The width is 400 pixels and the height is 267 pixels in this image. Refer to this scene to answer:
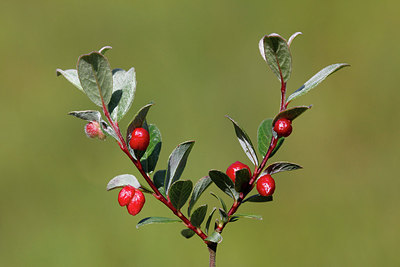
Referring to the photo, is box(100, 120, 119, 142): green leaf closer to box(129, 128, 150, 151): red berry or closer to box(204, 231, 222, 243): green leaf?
box(129, 128, 150, 151): red berry

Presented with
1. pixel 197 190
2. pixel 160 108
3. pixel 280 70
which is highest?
pixel 280 70

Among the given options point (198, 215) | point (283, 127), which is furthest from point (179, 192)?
point (283, 127)

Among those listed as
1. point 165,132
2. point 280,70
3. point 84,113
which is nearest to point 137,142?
point 84,113

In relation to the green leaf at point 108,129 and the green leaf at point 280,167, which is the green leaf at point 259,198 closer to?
the green leaf at point 280,167

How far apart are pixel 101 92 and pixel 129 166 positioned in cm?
178

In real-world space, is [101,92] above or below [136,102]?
above

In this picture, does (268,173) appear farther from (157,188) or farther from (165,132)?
(165,132)

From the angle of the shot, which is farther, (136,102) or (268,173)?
(136,102)

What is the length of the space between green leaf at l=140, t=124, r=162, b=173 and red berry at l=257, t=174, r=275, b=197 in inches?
5.0

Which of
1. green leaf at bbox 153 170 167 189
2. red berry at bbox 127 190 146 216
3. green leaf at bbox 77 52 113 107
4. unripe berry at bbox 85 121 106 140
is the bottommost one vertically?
green leaf at bbox 153 170 167 189

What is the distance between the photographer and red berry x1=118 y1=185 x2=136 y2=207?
49 centimetres

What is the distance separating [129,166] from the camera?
88.7 inches

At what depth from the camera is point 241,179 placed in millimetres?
515

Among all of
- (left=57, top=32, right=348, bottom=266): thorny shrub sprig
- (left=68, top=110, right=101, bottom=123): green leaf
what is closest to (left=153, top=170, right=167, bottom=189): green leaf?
(left=57, top=32, right=348, bottom=266): thorny shrub sprig
